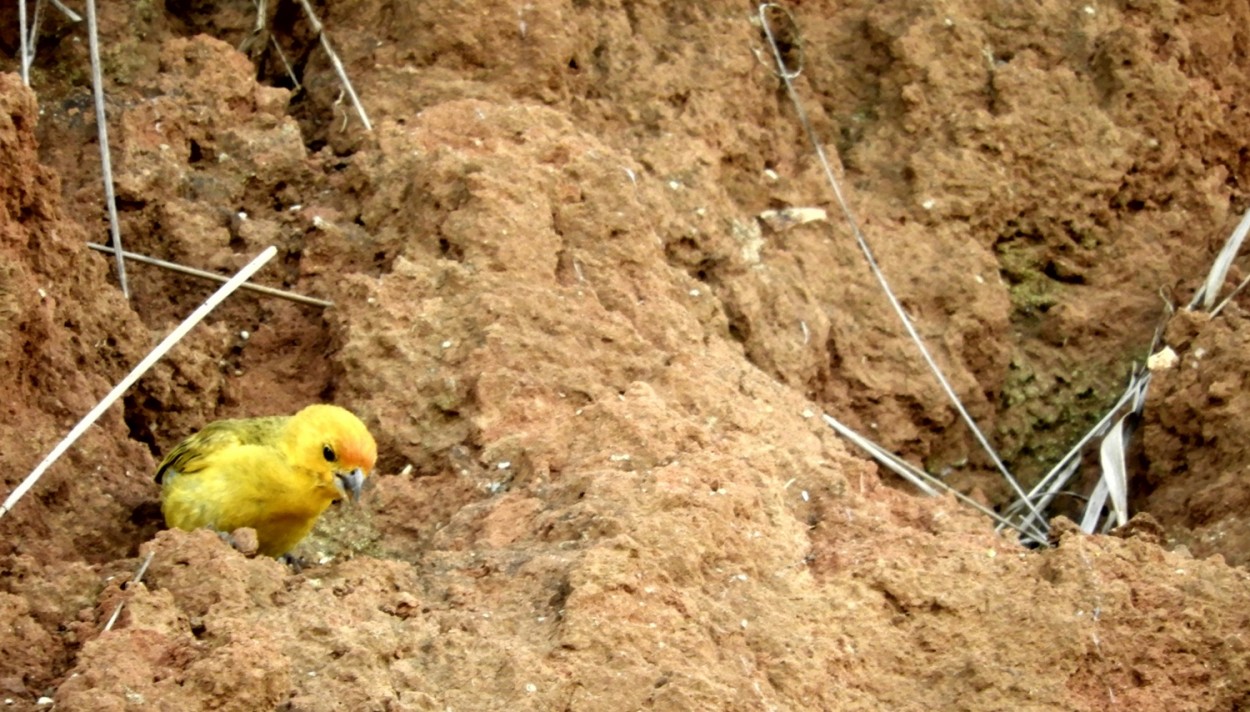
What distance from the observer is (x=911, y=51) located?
7.92 metres

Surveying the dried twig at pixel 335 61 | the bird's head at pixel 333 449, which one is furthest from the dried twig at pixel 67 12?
the bird's head at pixel 333 449

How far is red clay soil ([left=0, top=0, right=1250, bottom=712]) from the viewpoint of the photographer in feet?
15.3

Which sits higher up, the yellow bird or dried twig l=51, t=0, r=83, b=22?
dried twig l=51, t=0, r=83, b=22

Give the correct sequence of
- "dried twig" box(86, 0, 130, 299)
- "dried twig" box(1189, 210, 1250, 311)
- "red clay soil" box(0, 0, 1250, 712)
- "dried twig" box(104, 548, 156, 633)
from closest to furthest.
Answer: "dried twig" box(104, 548, 156, 633) → "red clay soil" box(0, 0, 1250, 712) → "dried twig" box(86, 0, 130, 299) → "dried twig" box(1189, 210, 1250, 311)

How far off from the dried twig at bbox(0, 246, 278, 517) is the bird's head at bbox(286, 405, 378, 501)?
45cm

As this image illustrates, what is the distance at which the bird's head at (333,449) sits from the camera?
5.36 meters

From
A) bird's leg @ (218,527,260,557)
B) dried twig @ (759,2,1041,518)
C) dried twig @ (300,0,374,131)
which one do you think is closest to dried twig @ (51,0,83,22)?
dried twig @ (300,0,374,131)

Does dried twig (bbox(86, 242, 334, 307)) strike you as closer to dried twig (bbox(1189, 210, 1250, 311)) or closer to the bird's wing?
the bird's wing

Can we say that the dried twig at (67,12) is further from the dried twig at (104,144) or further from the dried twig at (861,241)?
the dried twig at (861,241)

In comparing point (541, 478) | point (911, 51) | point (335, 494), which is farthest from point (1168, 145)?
point (335, 494)

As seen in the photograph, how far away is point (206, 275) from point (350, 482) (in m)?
1.19

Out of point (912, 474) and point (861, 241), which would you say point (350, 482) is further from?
point (861, 241)

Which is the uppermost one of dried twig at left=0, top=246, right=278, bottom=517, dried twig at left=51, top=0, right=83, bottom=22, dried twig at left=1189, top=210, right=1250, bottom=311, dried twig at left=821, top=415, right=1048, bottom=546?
dried twig at left=51, top=0, right=83, bottom=22

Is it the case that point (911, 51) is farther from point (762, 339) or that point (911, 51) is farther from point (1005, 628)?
point (1005, 628)
